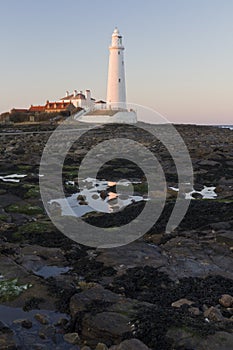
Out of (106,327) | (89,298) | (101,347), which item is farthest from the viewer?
(89,298)

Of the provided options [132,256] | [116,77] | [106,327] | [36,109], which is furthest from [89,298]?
[36,109]

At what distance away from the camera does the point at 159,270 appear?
818 cm

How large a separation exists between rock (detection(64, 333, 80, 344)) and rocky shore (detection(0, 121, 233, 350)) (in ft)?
0.05

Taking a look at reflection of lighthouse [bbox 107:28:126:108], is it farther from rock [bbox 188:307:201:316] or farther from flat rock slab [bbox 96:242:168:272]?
rock [bbox 188:307:201:316]

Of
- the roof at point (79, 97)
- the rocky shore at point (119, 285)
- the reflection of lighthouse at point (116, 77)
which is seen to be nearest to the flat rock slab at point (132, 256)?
the rocky shore at point (119, 285)

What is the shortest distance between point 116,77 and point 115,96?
300 centimetres

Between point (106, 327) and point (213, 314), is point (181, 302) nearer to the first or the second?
point (213, 314)

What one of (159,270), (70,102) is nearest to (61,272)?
(159,270)

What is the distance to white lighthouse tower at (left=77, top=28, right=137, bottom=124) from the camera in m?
62.5

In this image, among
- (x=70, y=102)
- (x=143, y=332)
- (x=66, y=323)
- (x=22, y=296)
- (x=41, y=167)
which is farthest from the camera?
(x=70, y=102)

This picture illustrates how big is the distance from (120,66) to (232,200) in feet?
172

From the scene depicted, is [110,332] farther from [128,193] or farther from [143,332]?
[128,193]

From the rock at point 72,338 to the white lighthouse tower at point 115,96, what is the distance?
187 feet

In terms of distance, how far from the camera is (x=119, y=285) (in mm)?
7473
